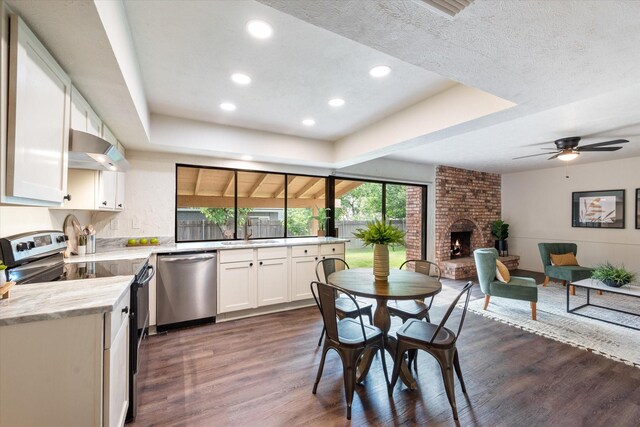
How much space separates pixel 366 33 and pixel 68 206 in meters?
2.55

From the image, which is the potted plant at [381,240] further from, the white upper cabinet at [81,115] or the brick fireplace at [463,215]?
the brick fireplace at [463,215]

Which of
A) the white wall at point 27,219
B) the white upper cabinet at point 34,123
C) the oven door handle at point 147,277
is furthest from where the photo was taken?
the oven door handle at point 147,277

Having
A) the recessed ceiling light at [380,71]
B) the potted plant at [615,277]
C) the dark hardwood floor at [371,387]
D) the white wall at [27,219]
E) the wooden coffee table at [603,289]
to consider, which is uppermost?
the recessed ceiling light at [380,71]

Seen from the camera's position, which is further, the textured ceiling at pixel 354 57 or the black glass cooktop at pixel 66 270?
the black glass cooktop at pixel 66 270

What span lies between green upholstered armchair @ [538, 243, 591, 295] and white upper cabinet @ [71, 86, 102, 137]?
6550 millimetres

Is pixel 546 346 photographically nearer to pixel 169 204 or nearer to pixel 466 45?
pixel 466 45

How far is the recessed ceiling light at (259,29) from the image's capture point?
174 cm

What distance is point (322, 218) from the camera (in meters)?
4.93

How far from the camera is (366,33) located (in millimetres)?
1455

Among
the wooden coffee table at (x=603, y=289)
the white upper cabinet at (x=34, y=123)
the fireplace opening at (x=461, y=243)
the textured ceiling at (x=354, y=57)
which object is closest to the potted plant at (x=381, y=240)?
the textured ceiling at (x=354, y=57)

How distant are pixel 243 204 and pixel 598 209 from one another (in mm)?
→ 7136

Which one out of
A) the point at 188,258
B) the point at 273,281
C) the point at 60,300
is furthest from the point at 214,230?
the point at 60,300

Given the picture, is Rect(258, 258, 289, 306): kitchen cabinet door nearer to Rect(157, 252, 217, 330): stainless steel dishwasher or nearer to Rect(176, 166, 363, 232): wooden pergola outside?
Rect(157, 252, 217, 330): stainless steel dishwasher

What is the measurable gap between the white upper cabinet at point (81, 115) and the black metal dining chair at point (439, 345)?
2.68m
